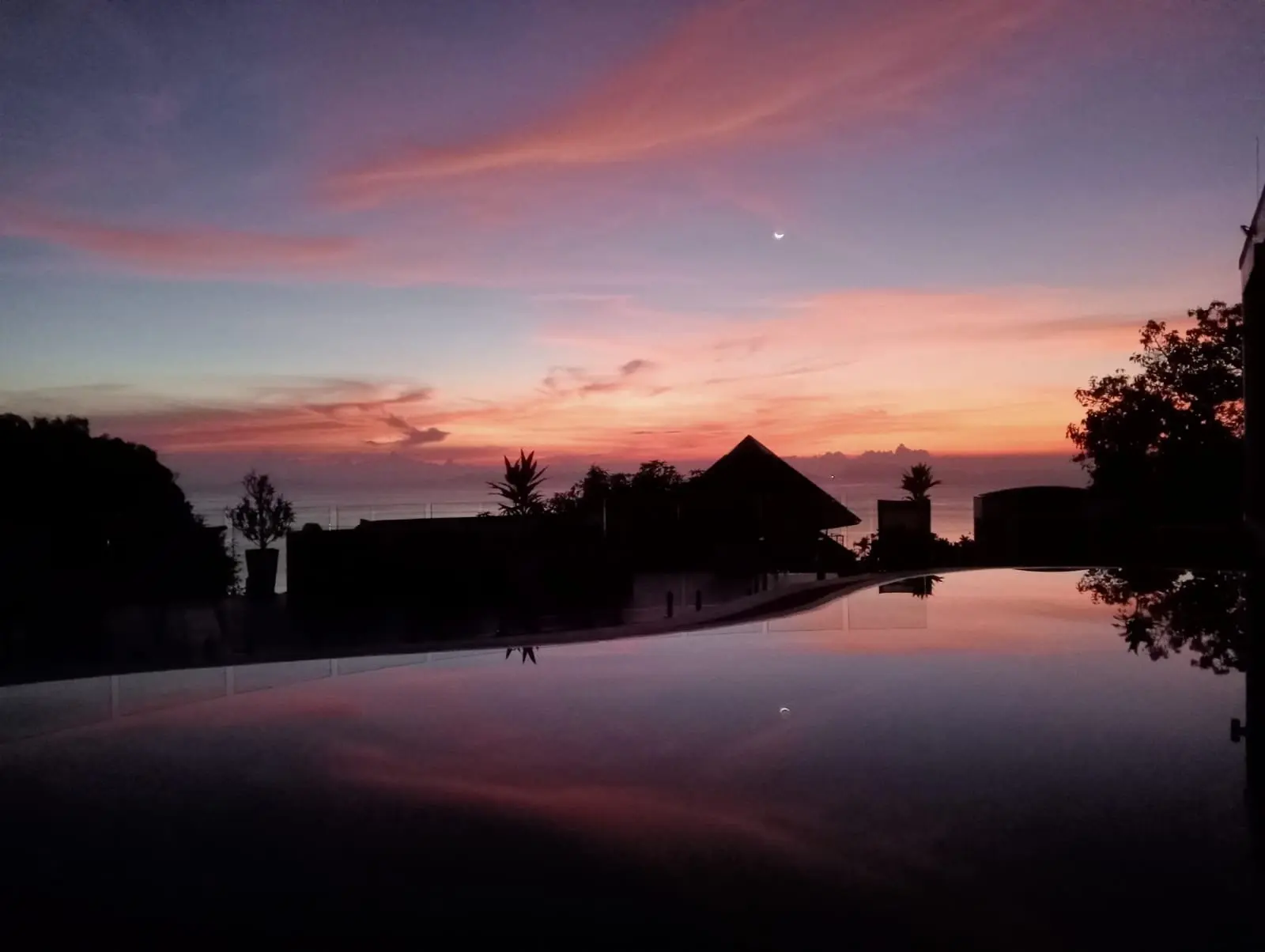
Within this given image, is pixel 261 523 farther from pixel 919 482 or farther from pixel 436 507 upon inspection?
pixel 919 482

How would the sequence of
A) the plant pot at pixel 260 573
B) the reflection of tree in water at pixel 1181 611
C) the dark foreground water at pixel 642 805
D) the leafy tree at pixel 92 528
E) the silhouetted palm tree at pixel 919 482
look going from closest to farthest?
the dark foreground water at pixel 642 805 → the reflection of tree in water at pixel 1181 611 → the leafy tree at pixel 92 528 → the plant pot at pixel 260 573 → the silhouetted palm tree at pixel 919 482

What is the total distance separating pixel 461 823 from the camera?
6184 millimetres

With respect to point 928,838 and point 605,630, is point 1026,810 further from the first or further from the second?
point 605,630

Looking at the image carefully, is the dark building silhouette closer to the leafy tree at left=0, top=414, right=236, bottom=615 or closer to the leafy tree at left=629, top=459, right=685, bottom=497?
the leafy tree at left=629, top=459, right=685, bottom=497

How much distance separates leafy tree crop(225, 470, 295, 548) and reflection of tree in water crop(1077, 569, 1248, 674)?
13.4 meters

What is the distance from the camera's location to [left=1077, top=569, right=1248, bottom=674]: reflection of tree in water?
12.1 m

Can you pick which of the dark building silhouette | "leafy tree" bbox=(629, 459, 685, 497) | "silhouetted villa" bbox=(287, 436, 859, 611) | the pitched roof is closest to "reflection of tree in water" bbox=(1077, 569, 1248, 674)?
the dark building silhouette

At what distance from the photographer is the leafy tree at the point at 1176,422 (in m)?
26.9

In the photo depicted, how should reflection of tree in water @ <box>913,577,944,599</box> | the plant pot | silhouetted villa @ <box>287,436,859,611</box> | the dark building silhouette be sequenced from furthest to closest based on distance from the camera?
the dark building silhouette → reflection of tree in water @ <box>913,577,944,599</box> → silhouetted villa @ <box>287,436,859,611</box> → the plant pot

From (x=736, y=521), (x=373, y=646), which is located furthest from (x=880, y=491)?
(x=373, y=646)

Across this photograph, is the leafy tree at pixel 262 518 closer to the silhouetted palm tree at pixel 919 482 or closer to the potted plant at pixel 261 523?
the potted plant at pixel 261 523

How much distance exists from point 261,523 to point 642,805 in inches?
550

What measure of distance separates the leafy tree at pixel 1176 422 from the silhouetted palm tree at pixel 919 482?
8.93 meters

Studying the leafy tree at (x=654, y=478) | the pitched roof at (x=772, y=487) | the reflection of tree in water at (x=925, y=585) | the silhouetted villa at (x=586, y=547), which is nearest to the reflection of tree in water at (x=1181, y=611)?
the reflection of tree in water at (x=925, y=585)
